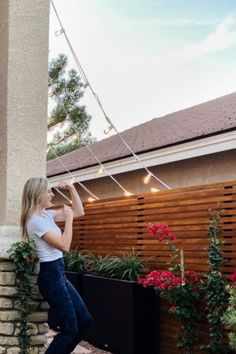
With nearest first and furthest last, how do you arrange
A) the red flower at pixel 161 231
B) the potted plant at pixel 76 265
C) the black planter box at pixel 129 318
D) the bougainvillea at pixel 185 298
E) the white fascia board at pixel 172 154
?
the bougainvillea at pixel 185 298, the red flower at pixel 161 231, the black planter box at pixel 129 318, the white fascia board at pixel 172 154, the potted plant at pixel 76 265

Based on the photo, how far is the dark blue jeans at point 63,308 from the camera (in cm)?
471

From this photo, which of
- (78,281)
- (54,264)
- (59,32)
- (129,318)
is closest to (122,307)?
(129,318)

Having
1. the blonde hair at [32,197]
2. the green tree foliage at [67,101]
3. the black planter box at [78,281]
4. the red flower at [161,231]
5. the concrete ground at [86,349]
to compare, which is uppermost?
the green tree foliage at [67,101]

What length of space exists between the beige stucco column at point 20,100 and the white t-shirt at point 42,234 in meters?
0.90

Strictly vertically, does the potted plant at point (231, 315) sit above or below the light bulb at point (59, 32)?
below

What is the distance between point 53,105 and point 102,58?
5153mm

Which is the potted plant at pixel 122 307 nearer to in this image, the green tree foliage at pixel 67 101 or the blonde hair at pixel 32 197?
the blonde hair at pixel 32 197

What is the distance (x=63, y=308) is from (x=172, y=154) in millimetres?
4474

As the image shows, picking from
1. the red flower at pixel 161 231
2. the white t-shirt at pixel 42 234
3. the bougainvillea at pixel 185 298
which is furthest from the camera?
the red flower at pixel 161 231

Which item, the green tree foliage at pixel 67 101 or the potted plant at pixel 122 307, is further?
the green tree foliage at pixel 67 101

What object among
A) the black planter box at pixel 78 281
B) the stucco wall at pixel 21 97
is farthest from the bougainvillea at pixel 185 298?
the black planter box at pixel 78 281

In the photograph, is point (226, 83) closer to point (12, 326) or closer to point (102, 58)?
point (102, 58)

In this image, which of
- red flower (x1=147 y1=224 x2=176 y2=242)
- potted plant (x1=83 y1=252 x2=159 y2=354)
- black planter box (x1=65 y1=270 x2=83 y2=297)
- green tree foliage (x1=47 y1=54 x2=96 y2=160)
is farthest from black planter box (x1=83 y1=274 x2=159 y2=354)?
green tree foliage (x1=47 y1=54 x2=96 y2=160)

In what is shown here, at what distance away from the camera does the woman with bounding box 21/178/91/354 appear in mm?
4723
